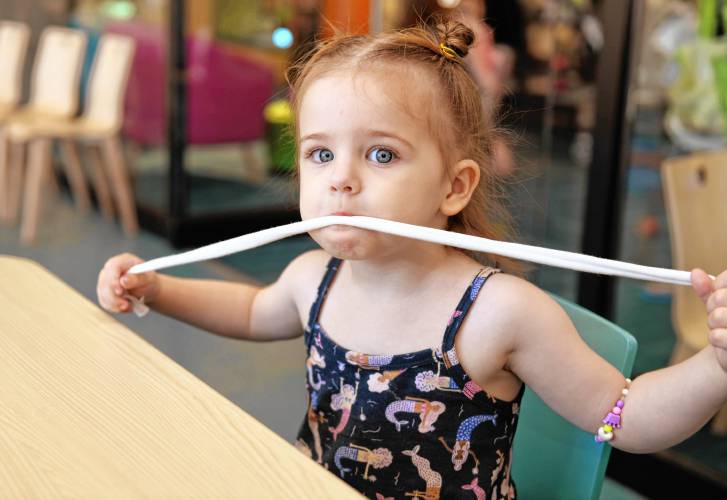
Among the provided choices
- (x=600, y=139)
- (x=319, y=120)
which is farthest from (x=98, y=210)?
(x=319, y=120)

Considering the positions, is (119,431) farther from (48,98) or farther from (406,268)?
(48,98)

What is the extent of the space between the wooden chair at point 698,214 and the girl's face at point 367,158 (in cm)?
110

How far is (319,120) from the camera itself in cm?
96

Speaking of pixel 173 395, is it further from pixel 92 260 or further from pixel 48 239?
pixel 48 239

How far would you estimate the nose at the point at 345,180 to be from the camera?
0.91 meters

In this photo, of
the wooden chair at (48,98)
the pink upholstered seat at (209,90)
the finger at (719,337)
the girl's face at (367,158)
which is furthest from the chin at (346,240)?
the wooden chair at (48,98)

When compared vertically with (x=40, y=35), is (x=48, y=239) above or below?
below

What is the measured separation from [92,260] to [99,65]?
1092 millimetres

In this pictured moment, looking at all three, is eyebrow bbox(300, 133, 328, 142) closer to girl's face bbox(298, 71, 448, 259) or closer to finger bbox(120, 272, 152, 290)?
girl's face bbox(298, 71, 448, 259)

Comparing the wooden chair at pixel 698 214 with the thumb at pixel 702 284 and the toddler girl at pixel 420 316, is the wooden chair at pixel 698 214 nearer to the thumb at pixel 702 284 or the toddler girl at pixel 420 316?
the toddler girl at pixel 420 316

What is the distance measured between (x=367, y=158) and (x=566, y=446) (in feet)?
1.24

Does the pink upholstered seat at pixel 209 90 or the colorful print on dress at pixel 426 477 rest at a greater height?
the pink upholstered seat at pixel 209 90

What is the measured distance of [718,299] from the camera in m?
0.76

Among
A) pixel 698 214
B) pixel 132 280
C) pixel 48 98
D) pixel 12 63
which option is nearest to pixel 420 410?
pixel 132 280
